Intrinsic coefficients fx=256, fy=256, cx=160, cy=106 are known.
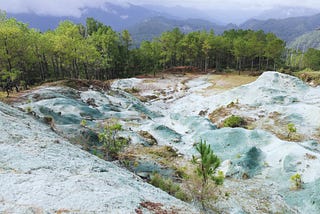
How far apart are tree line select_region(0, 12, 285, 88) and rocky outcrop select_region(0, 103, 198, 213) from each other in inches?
1578

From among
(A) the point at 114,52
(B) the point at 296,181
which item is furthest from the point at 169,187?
(A) the point at 114,52

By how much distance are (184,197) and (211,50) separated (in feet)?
243

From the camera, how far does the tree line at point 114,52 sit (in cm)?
Result: 5250

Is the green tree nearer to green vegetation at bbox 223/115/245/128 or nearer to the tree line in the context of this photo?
the tree line

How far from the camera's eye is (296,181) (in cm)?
1471

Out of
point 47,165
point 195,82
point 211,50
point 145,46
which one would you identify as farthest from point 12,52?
point 211,50

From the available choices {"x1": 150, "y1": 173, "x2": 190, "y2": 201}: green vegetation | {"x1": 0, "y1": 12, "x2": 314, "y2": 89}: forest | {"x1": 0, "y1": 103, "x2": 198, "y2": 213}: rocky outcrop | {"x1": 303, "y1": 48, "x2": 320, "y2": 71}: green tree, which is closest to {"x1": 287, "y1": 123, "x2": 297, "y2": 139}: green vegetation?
{"x1": 150, "y1": 173, "x2": 190, "y2": 201}: green vegetation

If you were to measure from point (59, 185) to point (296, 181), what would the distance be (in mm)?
12843

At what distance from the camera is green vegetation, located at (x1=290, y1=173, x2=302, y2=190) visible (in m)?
14.5

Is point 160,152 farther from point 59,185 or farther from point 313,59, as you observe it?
point 313,59

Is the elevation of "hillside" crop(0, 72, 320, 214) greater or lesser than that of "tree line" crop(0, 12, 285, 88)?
lesser

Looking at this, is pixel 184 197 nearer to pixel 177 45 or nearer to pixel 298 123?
pixel 298 123

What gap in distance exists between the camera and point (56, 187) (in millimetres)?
8742

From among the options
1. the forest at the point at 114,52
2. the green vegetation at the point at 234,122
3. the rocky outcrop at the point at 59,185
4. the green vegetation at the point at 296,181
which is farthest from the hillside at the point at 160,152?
the forest at the point at 114,52
